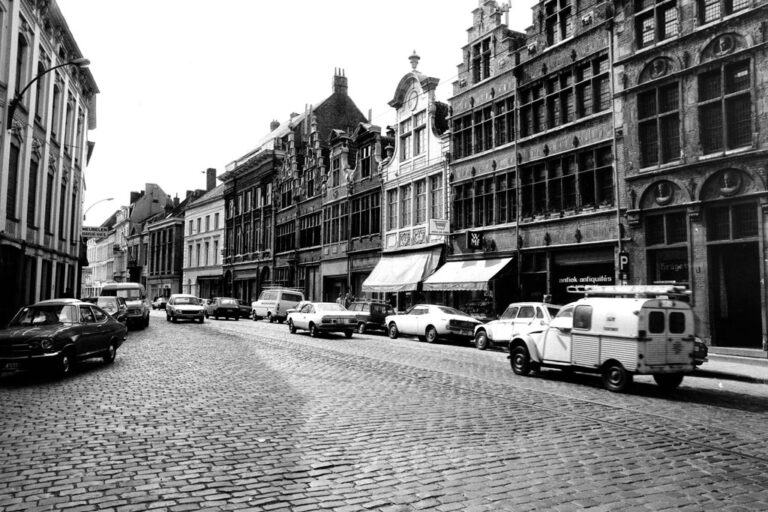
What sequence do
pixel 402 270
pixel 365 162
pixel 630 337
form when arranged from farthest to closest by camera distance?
pixel 365 162, pixel 402 270, pixel 630 337

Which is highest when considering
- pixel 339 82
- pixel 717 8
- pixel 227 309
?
pixel 339 82

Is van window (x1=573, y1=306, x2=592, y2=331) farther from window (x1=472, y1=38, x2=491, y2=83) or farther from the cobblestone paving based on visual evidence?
window (x1=472, y1=38, x2=491, y2=83)

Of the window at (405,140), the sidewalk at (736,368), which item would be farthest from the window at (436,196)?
the sidewalk at (736,368)

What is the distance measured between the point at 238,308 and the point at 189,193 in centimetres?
4731

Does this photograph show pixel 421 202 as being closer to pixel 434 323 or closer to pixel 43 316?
pixel 434 323

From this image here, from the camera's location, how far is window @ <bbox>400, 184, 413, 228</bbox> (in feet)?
111

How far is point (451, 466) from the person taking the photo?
5699mm

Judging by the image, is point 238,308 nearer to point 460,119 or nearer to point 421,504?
point 460,119

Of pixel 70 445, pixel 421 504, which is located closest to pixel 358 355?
pixel 70 445

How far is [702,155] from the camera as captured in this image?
1859 centimetres

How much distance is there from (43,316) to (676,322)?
13.1m

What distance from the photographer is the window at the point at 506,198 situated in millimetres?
26219

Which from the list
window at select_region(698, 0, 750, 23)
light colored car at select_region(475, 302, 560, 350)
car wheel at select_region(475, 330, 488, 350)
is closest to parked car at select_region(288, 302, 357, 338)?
car wheel at select_region(475, 330, 488, 350)

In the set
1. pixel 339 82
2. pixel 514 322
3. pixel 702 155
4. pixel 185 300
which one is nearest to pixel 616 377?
pixel 514 322
